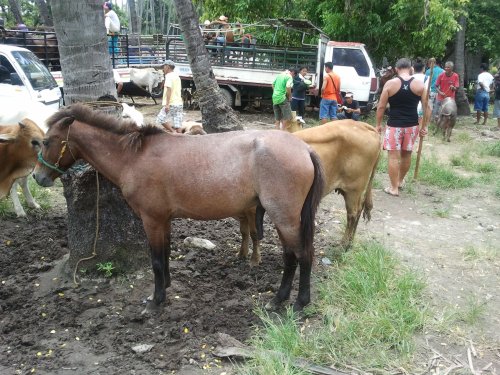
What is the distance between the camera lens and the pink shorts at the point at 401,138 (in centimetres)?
766

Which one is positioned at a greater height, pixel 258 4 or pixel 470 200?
pixel 258 4

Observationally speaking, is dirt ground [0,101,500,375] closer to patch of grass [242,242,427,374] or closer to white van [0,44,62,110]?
patch of grass [242,242,427,374]

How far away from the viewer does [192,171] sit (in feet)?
13.2

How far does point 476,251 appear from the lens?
555 cm

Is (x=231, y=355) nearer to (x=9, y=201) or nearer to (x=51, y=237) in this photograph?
(x=51, y=237)

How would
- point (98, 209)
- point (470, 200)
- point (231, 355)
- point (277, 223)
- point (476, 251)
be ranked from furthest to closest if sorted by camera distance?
point (470, 200)
point (476, 251)
point (98, 209)
point (277, 223)
point (231, 355)

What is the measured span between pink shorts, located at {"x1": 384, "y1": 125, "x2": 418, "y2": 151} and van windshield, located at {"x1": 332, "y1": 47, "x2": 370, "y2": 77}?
26.8 feet

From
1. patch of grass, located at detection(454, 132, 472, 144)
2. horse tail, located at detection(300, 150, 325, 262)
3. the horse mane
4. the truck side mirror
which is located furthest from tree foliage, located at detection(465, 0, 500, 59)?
the horse mane

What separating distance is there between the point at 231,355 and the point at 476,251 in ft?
11.2

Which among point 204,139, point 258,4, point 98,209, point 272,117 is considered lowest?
point 272,117

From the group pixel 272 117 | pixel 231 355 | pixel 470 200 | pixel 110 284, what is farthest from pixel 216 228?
pixel 272 117

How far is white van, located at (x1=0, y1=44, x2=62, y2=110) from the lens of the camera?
9961 millimetres

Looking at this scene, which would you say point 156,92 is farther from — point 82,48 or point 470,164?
point 82,48

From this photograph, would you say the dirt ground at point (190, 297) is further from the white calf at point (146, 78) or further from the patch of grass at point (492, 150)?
the white calf at point (146, 78)
